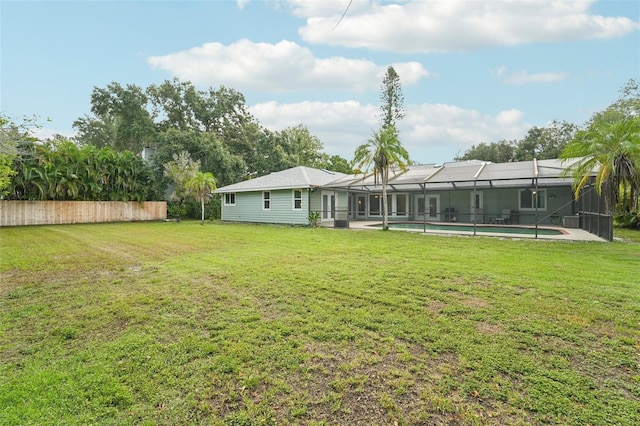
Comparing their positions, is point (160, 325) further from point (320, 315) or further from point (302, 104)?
point (302, 104)

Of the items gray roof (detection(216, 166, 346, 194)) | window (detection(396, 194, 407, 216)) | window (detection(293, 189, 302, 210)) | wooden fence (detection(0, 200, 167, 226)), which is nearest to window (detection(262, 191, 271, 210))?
gray roof (detection(216, 166, 346, 194))

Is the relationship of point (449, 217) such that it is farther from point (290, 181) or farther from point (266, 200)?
point (266, 200)

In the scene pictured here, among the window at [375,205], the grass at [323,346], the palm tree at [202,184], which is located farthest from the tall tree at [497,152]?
the grass at [323,346]

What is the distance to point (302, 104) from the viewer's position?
27359 millimetres

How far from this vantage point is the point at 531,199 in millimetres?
16797

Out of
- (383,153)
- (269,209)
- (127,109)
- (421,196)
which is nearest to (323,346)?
(383,153)


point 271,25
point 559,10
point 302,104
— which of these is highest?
point 302,104

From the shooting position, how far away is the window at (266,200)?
18.4m

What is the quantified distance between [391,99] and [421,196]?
12512 mm

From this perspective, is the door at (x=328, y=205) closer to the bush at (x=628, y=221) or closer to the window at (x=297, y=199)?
the window at (x=297, y=199)

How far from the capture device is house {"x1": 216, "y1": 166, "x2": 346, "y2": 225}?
16.8m

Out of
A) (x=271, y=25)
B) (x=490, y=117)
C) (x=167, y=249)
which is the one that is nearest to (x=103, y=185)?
(x=167, y=249)

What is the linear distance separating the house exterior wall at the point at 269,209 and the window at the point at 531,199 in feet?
37.7

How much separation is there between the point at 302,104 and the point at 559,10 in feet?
67.6
